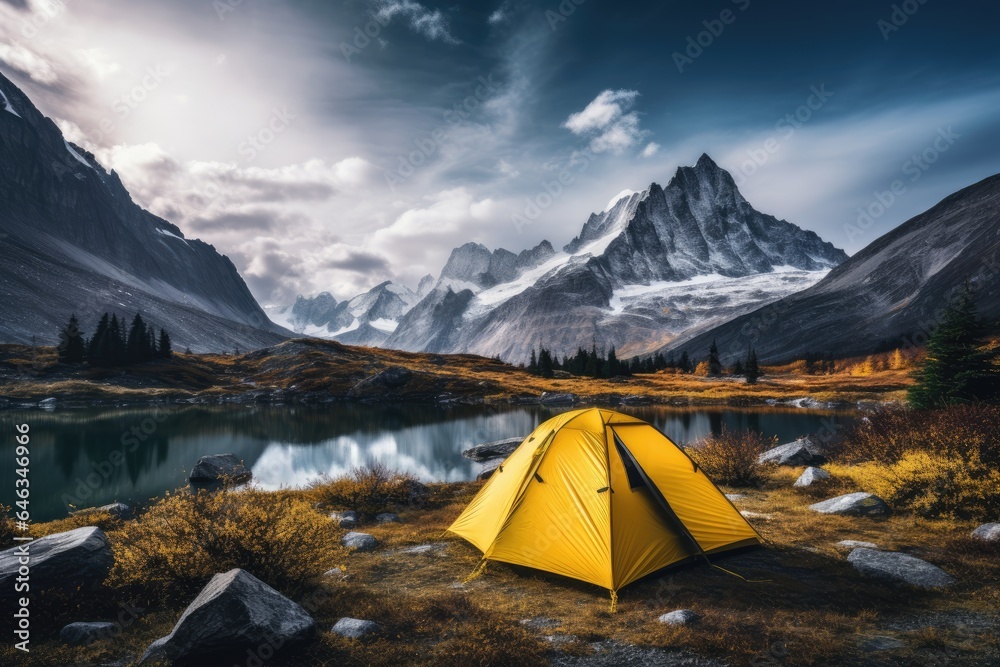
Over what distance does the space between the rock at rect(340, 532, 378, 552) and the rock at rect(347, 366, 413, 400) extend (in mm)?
78093

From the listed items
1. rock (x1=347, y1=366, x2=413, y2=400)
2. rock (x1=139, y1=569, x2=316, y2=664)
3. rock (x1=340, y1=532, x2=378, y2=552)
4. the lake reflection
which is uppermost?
rock (x1=347, y1=366, x2=413, y2=400)

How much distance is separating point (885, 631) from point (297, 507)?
36.3 feet

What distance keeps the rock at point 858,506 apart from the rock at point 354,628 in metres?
13.7

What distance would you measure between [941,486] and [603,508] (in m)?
10.7

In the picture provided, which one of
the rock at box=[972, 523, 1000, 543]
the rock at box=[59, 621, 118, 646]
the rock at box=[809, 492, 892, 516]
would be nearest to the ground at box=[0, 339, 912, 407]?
the rock at box=[809, 492, 892, 516]

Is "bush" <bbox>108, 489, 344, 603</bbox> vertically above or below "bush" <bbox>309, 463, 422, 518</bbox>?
above

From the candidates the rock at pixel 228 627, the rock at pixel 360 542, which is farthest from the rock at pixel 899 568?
the rock at pixel 360 542

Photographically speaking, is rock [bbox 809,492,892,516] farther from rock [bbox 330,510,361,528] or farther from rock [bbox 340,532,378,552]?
rock [bbox 330,510,361,528]

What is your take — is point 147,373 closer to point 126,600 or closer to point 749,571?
point 126,600

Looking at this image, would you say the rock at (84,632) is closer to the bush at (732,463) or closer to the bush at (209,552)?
the bush at (209,552)

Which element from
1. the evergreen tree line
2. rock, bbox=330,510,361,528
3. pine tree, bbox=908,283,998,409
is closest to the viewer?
rock, bbox=330,510,361,528

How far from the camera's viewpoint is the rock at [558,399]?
83.4 m

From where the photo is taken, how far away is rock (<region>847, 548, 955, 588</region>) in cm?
966

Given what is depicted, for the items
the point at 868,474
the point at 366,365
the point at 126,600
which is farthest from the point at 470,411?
the point at 126,600
